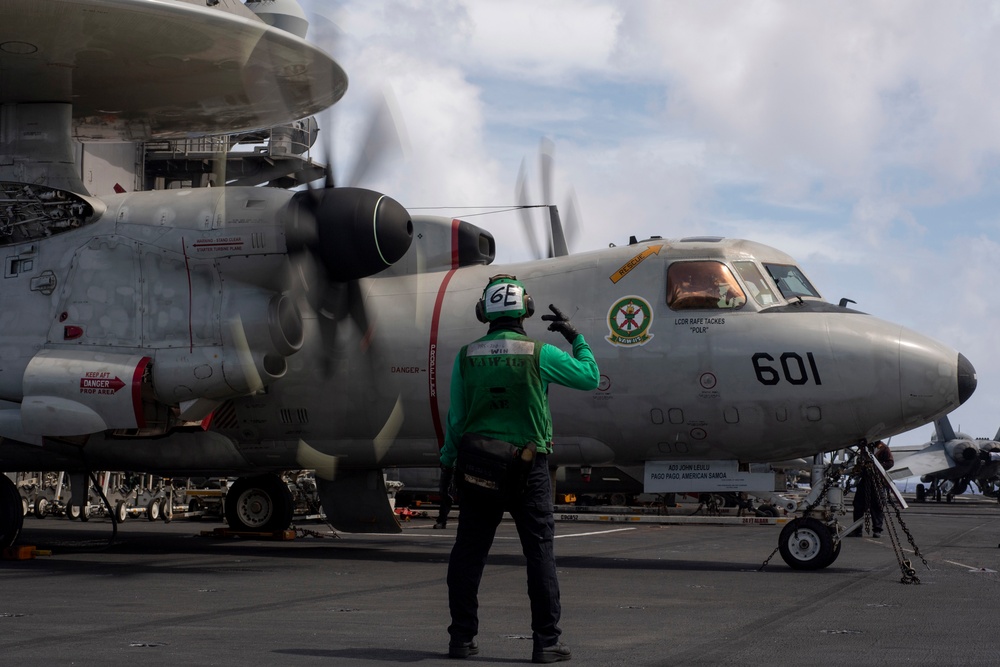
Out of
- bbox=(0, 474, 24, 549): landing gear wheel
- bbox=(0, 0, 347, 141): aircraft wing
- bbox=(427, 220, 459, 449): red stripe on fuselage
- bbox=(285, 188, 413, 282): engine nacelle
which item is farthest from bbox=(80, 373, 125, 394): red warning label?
bbox=(0, 0, 347, 141): aircraft wing

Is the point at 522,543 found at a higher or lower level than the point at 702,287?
lower

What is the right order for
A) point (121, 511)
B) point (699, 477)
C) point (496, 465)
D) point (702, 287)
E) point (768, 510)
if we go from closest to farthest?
1. point (496, 465)
2. point (699, 477)
3. point (702, 287)
4. point (121, 511)
5. point (768, 510)

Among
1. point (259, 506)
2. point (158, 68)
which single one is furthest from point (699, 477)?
point (158, 68)

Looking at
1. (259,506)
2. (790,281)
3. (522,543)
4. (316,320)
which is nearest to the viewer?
(522,543)

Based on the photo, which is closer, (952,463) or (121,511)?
(121,511)

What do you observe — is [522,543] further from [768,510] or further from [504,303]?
[768,510]

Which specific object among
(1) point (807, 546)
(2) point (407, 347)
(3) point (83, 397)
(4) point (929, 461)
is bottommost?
(1) point (807, 546)

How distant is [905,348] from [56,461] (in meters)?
12.7

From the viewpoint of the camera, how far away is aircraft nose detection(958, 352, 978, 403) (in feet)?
44.7

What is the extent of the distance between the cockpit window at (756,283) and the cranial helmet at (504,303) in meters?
7.58

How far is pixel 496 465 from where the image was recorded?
693 centimetres

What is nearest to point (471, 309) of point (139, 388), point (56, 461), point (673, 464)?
point (673, 464)

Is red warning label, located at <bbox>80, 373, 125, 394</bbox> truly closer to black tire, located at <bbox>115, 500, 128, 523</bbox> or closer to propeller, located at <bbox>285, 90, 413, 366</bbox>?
propeller, located at <bbox>285, 90, 413, 366</bbox>

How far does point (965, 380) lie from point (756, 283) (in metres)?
2.88
